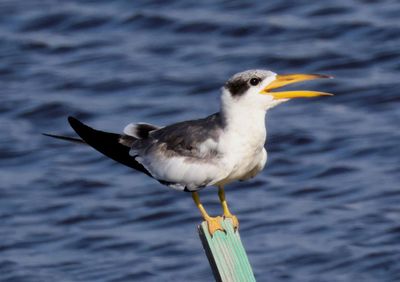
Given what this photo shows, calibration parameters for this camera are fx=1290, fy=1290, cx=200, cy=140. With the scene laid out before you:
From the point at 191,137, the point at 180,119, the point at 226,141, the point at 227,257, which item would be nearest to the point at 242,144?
the point at 226,141

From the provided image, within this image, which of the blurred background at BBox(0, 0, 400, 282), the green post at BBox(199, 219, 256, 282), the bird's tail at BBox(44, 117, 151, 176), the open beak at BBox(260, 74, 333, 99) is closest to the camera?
the green post at BBox(199, 219, 256, 282)

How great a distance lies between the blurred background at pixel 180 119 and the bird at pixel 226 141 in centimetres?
277

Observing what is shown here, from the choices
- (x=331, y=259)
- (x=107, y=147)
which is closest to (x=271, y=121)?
(x=331, y=259)

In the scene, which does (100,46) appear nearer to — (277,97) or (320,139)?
(320,139)

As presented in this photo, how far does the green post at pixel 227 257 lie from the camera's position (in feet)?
19.2

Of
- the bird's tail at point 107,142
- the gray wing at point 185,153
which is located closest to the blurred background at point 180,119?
the bird's tail at point 107,142

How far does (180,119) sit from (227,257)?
6200mm

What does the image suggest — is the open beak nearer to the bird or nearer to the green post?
the bird

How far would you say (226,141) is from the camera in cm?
673

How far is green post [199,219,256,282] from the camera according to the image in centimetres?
587

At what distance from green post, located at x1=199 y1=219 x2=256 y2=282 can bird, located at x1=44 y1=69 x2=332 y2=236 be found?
32 cm

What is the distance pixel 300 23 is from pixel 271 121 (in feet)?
7.40

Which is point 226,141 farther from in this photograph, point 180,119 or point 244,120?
point 180,119

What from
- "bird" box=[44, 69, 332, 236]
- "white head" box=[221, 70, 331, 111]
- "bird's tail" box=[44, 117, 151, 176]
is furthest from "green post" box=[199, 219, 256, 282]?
"bird's tail" box=[44, 117, 151, 176]
